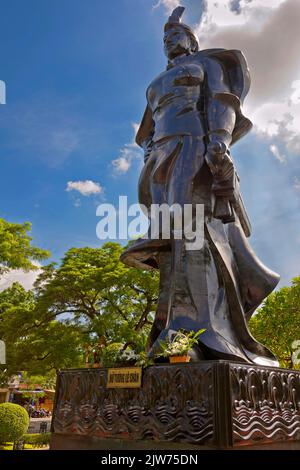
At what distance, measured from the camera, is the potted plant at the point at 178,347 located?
473 centimetres

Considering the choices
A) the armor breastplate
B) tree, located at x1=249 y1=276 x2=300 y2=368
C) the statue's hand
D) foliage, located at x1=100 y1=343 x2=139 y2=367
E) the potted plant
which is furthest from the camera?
tree, located at x1=249 y1=276 x2=300 y2=368

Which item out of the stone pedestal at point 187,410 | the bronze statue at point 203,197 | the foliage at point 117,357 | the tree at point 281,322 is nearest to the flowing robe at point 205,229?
the bronze statue at point 203,197

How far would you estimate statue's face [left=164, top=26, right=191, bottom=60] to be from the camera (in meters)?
7.85

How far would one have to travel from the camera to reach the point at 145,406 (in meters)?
4.59

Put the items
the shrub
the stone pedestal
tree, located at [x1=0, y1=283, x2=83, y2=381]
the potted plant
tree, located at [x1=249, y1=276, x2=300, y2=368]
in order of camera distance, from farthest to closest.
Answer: tree, located at [x1=249, y1=276, x2=300, y2=368]
tree, located at [x1=0, y1=283, x2=83, y2=381]
the shrub
the potted plant
the stone pedestal

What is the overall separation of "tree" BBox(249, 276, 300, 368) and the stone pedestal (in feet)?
52.4

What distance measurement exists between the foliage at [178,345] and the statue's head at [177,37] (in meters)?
5.39

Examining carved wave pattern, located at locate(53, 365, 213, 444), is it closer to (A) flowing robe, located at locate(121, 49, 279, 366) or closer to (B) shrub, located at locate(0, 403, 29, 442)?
(A) flowing robe, located at locate(121, 49, 279, 366)

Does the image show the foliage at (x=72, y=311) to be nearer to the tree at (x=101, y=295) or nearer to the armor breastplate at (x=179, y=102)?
the tree at (x=101, y=295)

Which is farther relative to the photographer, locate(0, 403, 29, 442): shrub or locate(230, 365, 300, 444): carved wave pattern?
locate(0, 403, 29, 442): shrub

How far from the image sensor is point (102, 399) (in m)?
5.07

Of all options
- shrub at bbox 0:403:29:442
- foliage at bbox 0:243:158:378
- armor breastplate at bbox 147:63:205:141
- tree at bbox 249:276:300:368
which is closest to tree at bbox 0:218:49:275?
foliage at bbox 0:243:158:378

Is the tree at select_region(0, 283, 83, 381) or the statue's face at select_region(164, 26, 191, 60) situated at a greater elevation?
the statue's face at select_region(164, 26, 191, 60)

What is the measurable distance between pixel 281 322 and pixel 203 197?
51.9ft
